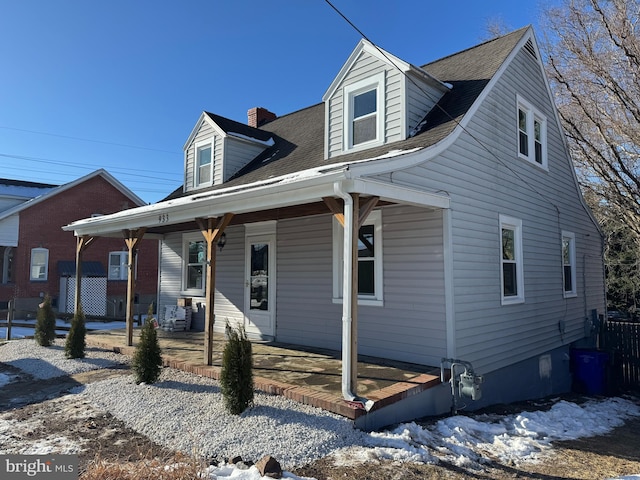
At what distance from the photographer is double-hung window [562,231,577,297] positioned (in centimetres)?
1073

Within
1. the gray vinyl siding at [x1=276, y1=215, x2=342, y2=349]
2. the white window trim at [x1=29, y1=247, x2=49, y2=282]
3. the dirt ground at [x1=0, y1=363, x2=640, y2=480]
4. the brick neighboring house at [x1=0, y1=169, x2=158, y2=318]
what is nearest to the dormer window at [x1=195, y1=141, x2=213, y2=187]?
the gray vinyl siding at [x1=276, y1=215, x2=342, y2=349]

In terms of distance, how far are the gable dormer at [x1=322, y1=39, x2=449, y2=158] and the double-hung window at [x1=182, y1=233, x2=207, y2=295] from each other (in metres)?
4.80

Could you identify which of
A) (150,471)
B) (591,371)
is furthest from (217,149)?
(591,371)

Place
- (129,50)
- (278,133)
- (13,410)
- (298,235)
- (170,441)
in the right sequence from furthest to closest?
(278,133) < (129,50) < (298,235) < (13,410) < (170,441)

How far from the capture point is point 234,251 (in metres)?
10.4

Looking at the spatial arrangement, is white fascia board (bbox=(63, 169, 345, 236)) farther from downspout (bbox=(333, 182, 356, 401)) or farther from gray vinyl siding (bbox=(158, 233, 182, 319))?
gray vinyl siding (bbox=(158, 233, 182, 319))

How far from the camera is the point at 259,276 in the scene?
974 cm

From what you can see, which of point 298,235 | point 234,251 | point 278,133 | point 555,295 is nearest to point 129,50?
point 278,133

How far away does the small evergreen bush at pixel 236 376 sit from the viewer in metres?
4.88

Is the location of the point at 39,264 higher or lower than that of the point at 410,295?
higher

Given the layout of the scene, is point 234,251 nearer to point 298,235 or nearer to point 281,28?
point 298,235

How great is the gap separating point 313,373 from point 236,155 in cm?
716

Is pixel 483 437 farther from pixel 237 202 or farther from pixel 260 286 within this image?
pixel 260 286

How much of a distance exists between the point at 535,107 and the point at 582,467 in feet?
26.2
